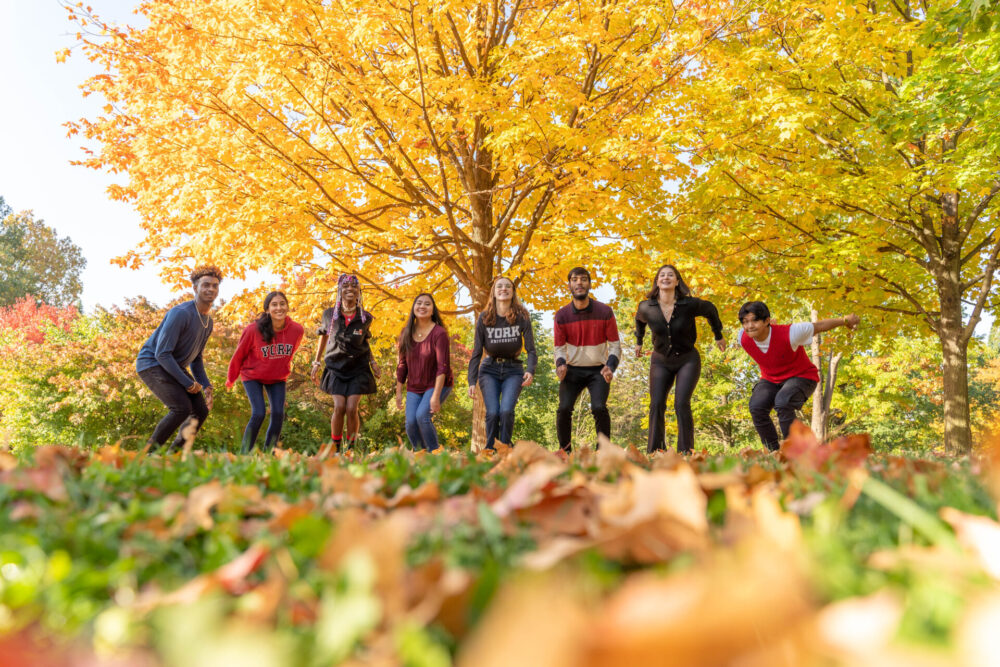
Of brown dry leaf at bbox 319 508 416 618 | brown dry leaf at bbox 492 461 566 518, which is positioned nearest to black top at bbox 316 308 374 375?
brown dry leaf at bbox 492 461 566 518

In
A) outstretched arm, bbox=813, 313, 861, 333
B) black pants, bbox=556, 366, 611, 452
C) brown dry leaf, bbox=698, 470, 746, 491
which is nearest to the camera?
brown dry leaf, bbox=698, 470, 746, 491

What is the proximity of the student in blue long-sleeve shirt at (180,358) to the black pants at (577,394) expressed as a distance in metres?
3.44

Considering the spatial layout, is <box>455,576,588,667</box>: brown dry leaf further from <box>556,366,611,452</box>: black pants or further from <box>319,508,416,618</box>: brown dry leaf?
<box>556,366,611,452</box>: black pants

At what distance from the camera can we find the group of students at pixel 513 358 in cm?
611

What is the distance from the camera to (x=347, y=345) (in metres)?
6.98

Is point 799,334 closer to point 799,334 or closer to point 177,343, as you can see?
point 799,334

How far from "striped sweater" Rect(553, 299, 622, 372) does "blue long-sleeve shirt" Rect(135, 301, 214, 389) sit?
3485 mm

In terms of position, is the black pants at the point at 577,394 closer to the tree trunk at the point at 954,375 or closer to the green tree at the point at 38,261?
the tree trunk at the point at 954,375

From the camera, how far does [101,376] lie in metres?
14.7

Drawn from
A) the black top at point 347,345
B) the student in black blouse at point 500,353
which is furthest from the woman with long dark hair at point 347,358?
the student in black blouse at point 500,353

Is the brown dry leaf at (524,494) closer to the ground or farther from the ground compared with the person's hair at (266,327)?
closer to the ground

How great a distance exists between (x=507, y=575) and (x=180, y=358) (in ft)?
18.4

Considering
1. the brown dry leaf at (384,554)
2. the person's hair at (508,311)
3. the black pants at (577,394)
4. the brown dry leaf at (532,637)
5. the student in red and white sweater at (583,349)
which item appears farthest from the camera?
the person's hair at (508,311)

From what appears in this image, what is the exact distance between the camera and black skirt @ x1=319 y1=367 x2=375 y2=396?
702 cm
